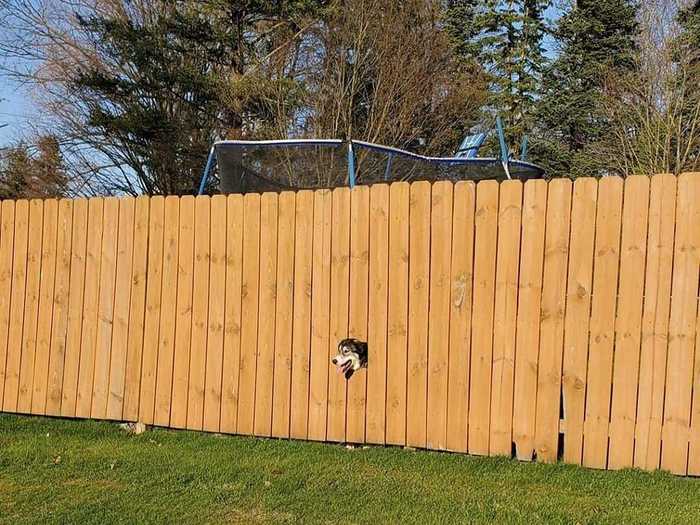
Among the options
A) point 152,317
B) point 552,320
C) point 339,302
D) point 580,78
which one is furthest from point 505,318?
point 580,78

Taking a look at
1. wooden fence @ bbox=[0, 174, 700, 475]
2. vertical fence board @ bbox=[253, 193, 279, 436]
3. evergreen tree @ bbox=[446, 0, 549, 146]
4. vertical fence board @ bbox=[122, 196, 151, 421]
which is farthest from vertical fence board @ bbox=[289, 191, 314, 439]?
evergreen tree @ bbox=[446, 0, 549, 146]

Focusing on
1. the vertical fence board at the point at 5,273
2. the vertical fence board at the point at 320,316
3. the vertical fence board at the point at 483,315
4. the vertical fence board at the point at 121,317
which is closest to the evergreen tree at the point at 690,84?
the vertical fence board at the point at 483,315

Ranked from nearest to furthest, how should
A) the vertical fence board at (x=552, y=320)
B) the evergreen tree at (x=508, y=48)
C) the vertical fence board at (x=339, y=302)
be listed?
1. the vertical fence board at (x=552, y=320)
2. the vertical fence board at (x=339, y=302)
3. the evergreen tree at (x=508, y=48)

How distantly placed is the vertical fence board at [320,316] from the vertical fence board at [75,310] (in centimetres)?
189

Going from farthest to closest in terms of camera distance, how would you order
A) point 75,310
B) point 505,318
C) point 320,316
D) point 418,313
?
point 75,310 → point 320,316 → point 418,313 → point 505,318

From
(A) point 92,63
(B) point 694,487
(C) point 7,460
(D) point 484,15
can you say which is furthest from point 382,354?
(D) point 484,15

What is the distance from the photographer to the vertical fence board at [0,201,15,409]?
5355 mm

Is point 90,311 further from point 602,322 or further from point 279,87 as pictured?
point 279,87

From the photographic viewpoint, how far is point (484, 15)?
18.7 meters

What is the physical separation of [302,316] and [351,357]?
46cm

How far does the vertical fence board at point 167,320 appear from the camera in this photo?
4.88 meters

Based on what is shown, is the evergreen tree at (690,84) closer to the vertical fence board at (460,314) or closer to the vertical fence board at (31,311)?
the vertical fence board at (460,314)

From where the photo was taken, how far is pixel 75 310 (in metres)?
5.16

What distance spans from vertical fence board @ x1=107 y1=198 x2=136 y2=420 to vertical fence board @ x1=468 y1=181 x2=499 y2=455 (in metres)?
2.55
